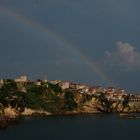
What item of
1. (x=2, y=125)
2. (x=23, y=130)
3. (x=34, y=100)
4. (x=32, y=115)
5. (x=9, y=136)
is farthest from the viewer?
(x=34, y=100)

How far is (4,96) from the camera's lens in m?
158

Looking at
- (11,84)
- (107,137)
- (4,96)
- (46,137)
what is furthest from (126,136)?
(11,84)

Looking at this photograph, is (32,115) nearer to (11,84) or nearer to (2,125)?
(11,84)

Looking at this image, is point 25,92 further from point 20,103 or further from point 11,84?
point 20,103

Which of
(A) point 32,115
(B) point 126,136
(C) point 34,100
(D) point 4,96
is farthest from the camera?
(C) point 34,100

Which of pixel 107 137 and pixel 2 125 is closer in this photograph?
pixel 107 137

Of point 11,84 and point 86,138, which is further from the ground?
point 11,84

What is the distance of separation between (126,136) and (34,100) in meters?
88.2

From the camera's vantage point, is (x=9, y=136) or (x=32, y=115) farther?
(x=32, y=115)

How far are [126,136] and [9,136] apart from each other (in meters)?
26.3

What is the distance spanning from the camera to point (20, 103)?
6594 inches

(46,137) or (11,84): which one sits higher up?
(11,84)

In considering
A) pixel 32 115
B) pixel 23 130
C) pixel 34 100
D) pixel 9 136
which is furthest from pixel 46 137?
pixel 34 100

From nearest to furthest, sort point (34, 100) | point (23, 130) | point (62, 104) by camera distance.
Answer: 1. point (23, 130)
2. point (34, 100)
3. point (62, 104)
